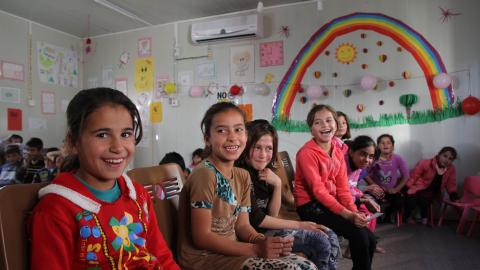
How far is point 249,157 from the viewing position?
1764 millimetres

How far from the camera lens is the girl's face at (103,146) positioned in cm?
95

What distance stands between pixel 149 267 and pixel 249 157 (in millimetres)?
862

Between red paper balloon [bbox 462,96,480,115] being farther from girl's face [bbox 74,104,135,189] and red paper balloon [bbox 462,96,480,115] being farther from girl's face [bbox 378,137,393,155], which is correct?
girl's face [bbox 74,104,135,189]

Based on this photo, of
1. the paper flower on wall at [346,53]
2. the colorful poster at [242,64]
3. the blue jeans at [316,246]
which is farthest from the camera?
the colorful poster at [242,64]

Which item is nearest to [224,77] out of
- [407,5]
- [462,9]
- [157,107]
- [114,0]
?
[157,107]

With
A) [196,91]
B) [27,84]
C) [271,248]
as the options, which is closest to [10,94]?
[27,84]

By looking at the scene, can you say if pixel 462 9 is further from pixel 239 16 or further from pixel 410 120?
pixel 239 16

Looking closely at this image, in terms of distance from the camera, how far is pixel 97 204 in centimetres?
93

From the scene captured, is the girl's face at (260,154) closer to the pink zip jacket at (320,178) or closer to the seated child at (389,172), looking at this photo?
the pink zip jacket at (320,178)

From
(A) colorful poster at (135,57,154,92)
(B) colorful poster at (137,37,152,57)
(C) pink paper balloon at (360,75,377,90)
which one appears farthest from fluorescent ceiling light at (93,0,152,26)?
(C) pink paper balloon at (360,75,377,90)

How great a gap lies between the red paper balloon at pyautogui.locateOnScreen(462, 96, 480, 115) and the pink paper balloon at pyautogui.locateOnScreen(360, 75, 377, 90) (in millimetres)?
901

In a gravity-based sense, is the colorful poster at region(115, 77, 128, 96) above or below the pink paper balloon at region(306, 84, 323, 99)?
above

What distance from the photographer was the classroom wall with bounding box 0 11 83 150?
4574mm

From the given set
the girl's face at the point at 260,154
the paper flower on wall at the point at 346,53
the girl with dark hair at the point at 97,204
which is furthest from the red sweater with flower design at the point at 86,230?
the paper flower on wall at the point at 346,53
